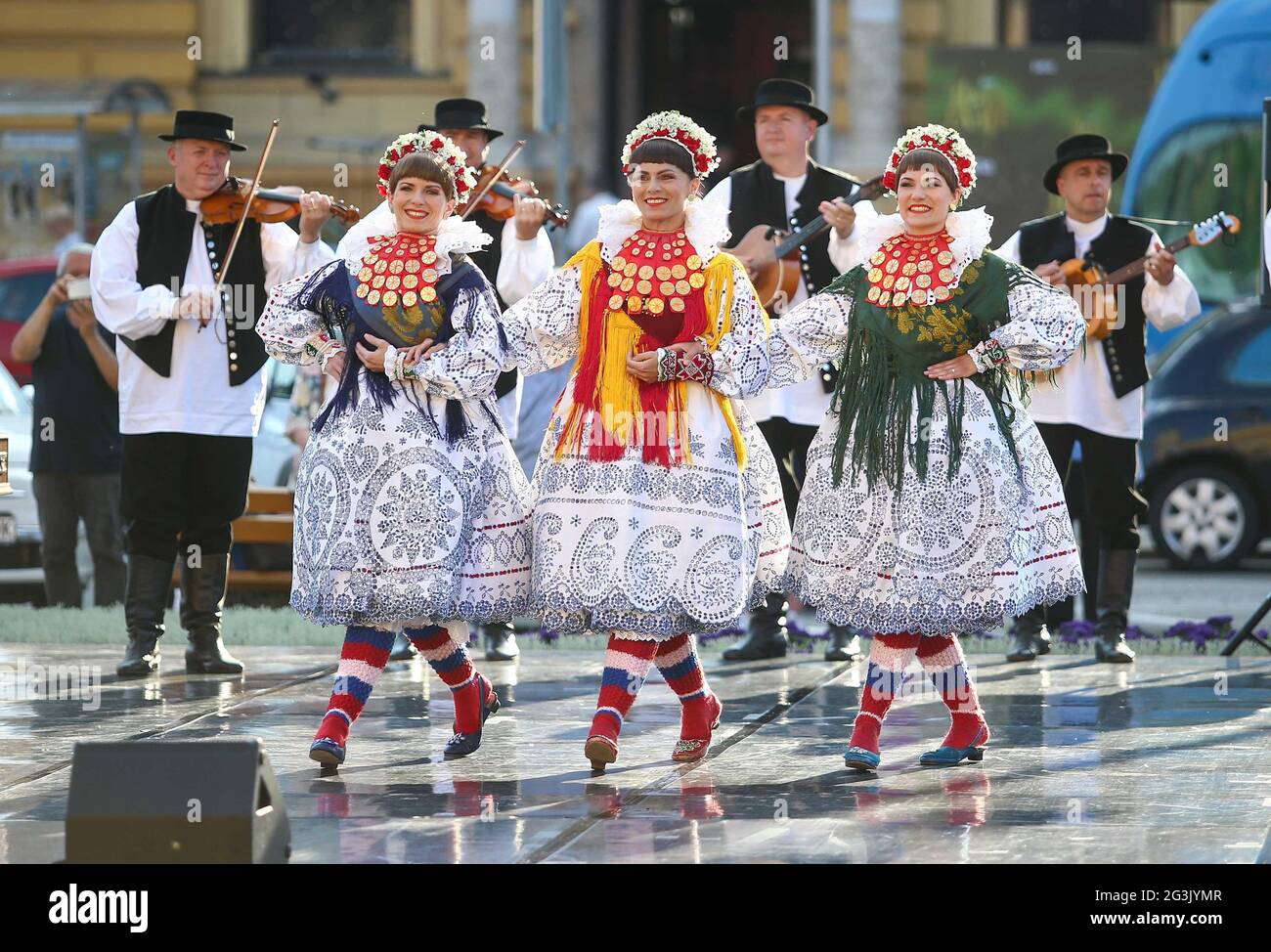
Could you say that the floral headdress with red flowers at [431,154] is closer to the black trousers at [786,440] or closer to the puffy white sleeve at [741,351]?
the puffy white sleeve at [741,351]

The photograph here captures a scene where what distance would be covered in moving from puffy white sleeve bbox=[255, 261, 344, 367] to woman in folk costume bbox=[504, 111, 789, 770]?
1.91ft

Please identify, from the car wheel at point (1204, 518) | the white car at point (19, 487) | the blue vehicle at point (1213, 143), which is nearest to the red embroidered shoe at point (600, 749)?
the white car at point (19, 487)

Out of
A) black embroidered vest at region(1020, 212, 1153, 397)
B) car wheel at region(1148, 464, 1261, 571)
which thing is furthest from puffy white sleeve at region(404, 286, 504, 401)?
car wheel at region(1148, 464, 1261, 571)

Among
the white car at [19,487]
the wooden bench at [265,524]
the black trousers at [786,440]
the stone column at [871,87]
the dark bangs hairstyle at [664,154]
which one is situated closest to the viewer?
the dark bangs hairstyle at [664,154]

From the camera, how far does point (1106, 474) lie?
9078 millimetres

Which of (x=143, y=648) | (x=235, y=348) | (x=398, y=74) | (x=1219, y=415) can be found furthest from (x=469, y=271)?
(x=398, y=74)

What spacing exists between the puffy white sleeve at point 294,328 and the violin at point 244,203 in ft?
5.13

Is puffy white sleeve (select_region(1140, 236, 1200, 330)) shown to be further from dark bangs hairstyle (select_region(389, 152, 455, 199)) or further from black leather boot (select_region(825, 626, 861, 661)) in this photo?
dark bangs hairstyle (select_region(389, 152, 455, 199))

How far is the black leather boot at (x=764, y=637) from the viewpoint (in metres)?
8.94

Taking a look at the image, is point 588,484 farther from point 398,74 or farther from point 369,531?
point 398,74

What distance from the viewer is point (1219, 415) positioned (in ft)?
44.8

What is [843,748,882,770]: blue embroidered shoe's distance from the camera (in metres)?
6.49

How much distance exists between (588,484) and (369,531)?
26.0 inches
